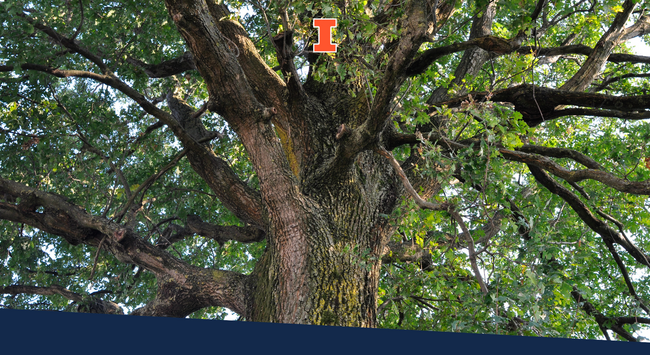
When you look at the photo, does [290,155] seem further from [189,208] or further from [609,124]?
[609,124]

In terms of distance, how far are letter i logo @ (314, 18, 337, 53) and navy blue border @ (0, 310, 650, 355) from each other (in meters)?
2.45

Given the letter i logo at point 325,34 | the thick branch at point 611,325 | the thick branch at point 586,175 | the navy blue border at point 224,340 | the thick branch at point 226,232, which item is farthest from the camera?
the thick branch at point 226,232

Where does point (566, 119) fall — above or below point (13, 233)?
above

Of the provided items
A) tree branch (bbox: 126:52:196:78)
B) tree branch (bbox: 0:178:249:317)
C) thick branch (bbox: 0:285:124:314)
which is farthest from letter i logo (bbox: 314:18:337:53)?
thick branch (bbox: 0:285:124:314)

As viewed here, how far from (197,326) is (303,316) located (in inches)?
62.8

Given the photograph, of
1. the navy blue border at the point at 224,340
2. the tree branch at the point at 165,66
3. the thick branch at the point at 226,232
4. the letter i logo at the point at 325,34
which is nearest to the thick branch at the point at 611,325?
the navy blue border at the point at 224,340

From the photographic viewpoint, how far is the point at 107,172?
7.29m

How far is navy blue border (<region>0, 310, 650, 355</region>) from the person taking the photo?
2.06m

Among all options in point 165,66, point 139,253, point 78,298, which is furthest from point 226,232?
point 165,66

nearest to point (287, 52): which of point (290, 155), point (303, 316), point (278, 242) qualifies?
point (290, 155)

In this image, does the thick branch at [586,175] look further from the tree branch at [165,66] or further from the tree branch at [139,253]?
the tree branch at [165,66]

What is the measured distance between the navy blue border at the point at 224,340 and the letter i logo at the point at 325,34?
96.6 inches

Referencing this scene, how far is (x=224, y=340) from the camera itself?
2189 mm

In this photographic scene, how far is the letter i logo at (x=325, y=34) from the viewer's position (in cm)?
386
